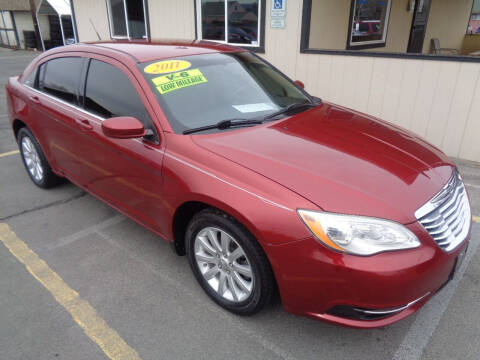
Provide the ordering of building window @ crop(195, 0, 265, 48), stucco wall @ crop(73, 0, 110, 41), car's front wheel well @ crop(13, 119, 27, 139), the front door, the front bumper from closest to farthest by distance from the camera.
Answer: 1. the front bumper
2. car's front wheel well @ crop(13, 119, 27, 139)
3. building window @ crop(195, 0, 265, 48)
4. the front door
5. stucco wall @ crop(73, 0, 110, 41)

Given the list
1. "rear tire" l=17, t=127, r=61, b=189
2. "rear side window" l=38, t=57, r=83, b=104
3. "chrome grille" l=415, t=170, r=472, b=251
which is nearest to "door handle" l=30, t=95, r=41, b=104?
"rear side window" l=38, t=57, r=83, b=104

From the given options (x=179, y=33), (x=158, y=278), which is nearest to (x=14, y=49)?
(x=179, y=33)

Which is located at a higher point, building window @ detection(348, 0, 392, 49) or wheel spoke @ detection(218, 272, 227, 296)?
building window @ detection(348, 0, 392, 49)

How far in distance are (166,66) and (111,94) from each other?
507 millimetres

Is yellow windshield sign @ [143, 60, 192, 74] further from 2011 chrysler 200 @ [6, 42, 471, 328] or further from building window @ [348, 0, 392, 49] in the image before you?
building window @ [348, 0, 392, 49]

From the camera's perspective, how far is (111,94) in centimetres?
294

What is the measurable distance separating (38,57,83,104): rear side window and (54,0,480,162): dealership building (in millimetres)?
1334

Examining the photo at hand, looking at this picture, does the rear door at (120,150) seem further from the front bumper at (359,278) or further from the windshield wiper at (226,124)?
the front bumper at (359,278)

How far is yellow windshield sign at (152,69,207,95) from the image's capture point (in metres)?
→ 2.69

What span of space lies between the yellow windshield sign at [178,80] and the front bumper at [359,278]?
1.45 metres

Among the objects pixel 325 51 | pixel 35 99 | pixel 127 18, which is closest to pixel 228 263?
pixel 35 99

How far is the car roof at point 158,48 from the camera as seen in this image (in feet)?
9.69

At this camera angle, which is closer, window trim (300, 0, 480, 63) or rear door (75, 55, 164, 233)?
rear door (75, 55, 164, 233)

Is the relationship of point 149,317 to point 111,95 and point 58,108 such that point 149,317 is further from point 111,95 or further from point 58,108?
point 58,108
